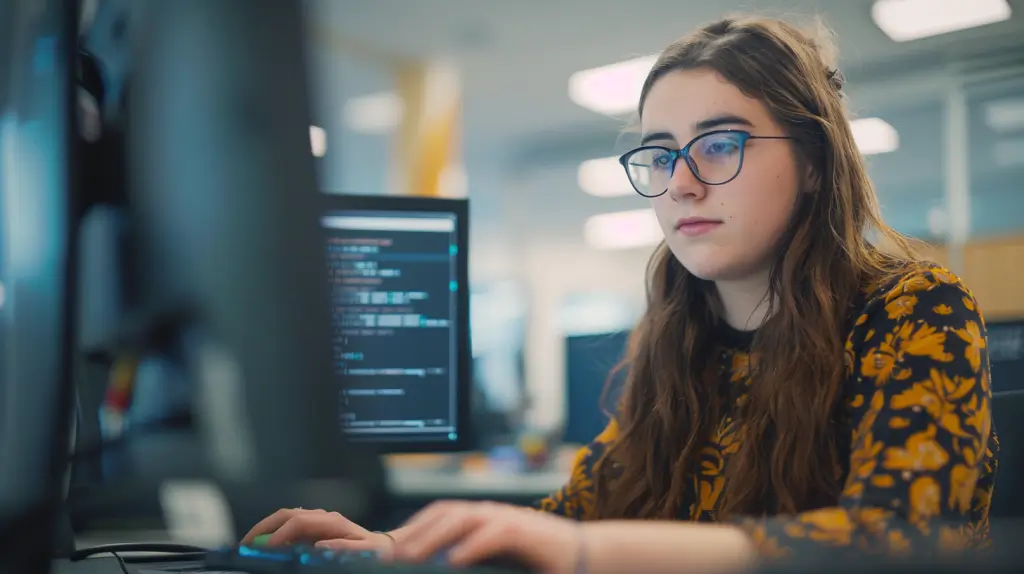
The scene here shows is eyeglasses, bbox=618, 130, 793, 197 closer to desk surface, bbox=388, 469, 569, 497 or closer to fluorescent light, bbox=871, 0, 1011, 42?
desk surface, bbox=388, 469, 569, 497

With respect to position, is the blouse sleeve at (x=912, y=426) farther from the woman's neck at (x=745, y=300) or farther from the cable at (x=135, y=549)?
the cable at (x=135, y=549)

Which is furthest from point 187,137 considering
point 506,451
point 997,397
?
point 506,451

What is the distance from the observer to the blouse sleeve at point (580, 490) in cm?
Answer: 108

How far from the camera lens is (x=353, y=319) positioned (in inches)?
39.7

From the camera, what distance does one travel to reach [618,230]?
9.00 meters

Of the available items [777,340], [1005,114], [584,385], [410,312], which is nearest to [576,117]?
[1005,114]

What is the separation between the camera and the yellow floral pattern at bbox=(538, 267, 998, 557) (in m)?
0.57

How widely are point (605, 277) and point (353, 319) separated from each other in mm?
8695

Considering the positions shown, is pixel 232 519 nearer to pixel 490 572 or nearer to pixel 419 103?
pixel 490 572

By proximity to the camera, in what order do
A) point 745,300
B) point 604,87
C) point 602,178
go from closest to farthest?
point 745,300 < point 604,87 < point 602,178

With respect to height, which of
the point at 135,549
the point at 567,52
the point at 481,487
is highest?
the point at 567,52

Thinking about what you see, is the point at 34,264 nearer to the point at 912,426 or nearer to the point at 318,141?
the point at 318,141

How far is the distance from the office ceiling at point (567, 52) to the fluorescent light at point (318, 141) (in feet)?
10.4

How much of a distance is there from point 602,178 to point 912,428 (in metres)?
6.63
